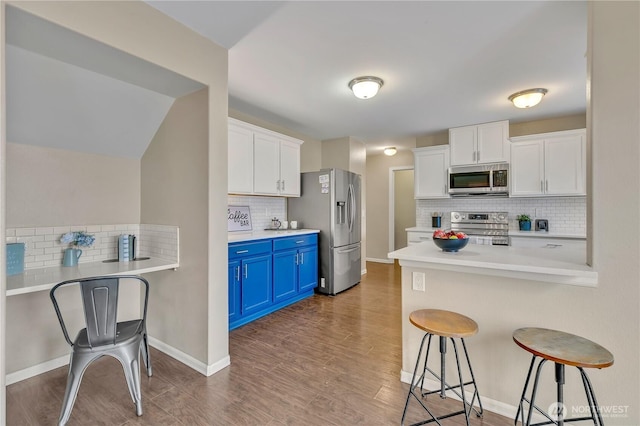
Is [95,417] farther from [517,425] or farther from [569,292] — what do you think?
[569,292]

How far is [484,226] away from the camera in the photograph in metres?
4.59

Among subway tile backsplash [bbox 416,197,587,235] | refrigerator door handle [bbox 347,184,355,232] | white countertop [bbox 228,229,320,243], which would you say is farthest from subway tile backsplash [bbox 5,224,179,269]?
subway tile backsplash [bbox 416,197,587,235]

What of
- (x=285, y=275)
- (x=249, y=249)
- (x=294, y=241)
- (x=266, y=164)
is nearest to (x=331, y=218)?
(x=294, y=241)

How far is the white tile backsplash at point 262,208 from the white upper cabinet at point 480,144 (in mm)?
2854

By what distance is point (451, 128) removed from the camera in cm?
465

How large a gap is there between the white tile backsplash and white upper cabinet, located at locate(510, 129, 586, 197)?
349 cm

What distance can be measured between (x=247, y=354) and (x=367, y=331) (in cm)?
125

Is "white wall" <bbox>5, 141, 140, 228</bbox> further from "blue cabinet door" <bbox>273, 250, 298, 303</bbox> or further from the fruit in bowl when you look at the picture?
the fruit in bowl

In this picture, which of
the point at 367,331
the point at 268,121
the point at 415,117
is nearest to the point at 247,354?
the point at 367,331

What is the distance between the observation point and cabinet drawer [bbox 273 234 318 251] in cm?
361

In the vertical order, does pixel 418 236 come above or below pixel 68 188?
below

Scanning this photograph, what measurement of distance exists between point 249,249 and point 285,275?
2.46ft

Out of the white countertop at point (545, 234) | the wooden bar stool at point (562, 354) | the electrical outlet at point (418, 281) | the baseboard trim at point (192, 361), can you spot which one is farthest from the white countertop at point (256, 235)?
the white countertop at point (545, 234)

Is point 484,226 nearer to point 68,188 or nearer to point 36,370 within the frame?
point 68,188
